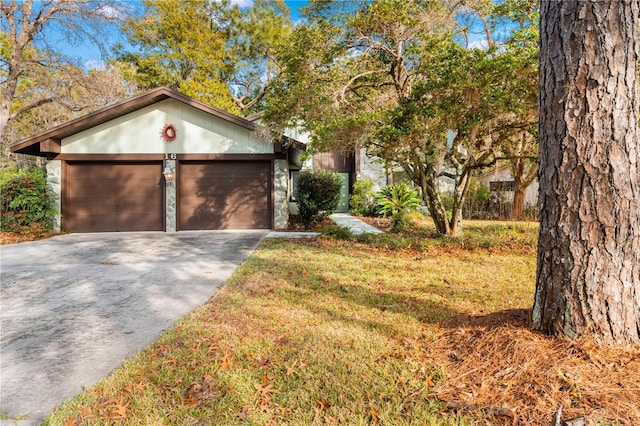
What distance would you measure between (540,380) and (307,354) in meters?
1.51

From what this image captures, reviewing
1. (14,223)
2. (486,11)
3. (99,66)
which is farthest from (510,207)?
(99,66)

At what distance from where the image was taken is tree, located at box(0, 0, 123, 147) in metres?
12.3

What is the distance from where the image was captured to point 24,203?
31.9ft

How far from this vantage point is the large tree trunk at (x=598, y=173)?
2.08 meters

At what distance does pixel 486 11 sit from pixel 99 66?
19.4 m

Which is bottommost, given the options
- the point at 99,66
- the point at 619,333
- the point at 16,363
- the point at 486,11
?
the point at 16,363

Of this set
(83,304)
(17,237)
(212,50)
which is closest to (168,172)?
(17,237)

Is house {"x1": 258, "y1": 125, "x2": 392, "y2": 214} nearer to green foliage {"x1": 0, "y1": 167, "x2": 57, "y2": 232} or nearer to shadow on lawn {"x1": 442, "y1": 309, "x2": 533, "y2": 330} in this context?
green foliage {"x1": 0, "y1": 167, "x2": 57, "y2": 232}

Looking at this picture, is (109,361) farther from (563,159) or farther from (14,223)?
(14,223)

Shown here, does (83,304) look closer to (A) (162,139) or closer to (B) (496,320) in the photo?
(B) (496,320)

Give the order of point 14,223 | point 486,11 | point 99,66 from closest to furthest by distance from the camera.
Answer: point 486,11
point 14,223
point 99,66

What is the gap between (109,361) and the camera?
102 inches

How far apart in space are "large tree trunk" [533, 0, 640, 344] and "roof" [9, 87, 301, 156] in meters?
8.57

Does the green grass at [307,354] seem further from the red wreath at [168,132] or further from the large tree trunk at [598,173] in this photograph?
the red wreath at [168,132]
